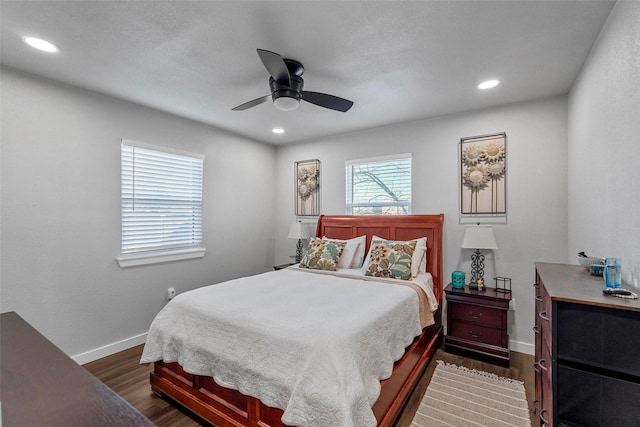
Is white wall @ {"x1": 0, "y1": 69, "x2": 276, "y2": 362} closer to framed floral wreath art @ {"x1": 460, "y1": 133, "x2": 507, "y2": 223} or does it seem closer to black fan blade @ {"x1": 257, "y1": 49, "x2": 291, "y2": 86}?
black fan blade @ {"x1": 257, "y1": 49, "x2": 291, "y2": 86}

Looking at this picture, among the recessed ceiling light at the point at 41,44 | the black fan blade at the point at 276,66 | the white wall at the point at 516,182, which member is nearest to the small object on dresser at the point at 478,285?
the white wall at the point at 516,182

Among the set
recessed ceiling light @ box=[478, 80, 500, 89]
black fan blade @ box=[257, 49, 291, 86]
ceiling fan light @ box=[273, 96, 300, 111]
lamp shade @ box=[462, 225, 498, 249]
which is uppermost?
recessed ceiling light @ box=[478, 80, 500, 89]

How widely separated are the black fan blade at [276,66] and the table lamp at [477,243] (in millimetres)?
2371

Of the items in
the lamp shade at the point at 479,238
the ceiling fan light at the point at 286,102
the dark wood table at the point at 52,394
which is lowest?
the dark wood table at the point at 52,394

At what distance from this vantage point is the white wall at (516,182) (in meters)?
2.89

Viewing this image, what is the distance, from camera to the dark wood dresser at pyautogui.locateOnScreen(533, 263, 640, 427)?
3.38 ft

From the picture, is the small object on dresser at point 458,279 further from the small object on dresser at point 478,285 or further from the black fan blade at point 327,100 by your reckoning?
the black fan blade at point 327,100

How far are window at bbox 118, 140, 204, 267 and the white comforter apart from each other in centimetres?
139

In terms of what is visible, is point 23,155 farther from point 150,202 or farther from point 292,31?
point 292,31

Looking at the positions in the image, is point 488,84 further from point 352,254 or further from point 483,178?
point 352,254

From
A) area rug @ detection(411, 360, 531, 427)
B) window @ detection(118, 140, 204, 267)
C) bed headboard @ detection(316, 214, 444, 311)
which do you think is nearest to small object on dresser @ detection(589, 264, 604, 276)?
area rug @ detection(411, 360, 531, 427)

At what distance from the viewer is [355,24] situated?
72.1 inches

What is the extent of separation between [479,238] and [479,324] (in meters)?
0.86

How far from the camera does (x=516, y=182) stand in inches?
120
